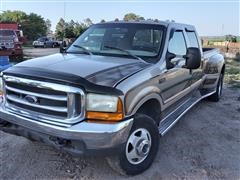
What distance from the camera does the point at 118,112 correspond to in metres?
3.04

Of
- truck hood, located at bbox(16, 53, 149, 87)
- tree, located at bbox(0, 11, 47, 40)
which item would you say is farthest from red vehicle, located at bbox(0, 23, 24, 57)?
tree, located at bbox(0, 11, 47, 40)

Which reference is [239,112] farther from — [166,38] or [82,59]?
[82,59]

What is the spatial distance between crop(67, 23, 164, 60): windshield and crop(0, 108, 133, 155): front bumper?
132cm

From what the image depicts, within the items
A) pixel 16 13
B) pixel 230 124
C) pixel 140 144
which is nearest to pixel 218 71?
pixel 230 124

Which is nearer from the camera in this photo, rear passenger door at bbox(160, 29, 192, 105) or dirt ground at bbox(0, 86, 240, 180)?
dirt ground at bbox(0, 86, 240, 180)

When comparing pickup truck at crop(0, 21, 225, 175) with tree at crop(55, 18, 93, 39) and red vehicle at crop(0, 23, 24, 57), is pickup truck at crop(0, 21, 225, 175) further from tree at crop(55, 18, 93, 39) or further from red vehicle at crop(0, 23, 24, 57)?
red vehicle at crop(0, 23, 24, 57)

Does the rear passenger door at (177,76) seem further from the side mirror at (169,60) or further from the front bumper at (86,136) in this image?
the front bumper at (86,136)

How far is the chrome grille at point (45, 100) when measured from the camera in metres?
3.00

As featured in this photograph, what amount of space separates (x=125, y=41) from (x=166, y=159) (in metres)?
1.73

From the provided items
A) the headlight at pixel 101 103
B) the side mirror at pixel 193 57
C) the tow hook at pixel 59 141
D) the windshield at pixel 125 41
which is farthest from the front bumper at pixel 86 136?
the side mirror at pixel 193 57

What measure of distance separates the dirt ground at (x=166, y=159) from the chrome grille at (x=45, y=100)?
736mm

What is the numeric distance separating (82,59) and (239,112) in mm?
4024

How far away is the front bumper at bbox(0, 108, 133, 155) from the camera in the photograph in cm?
295

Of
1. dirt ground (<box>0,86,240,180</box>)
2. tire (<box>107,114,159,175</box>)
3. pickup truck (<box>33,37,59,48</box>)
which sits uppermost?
pickup truck (<box>33,37,59,48</box>)
